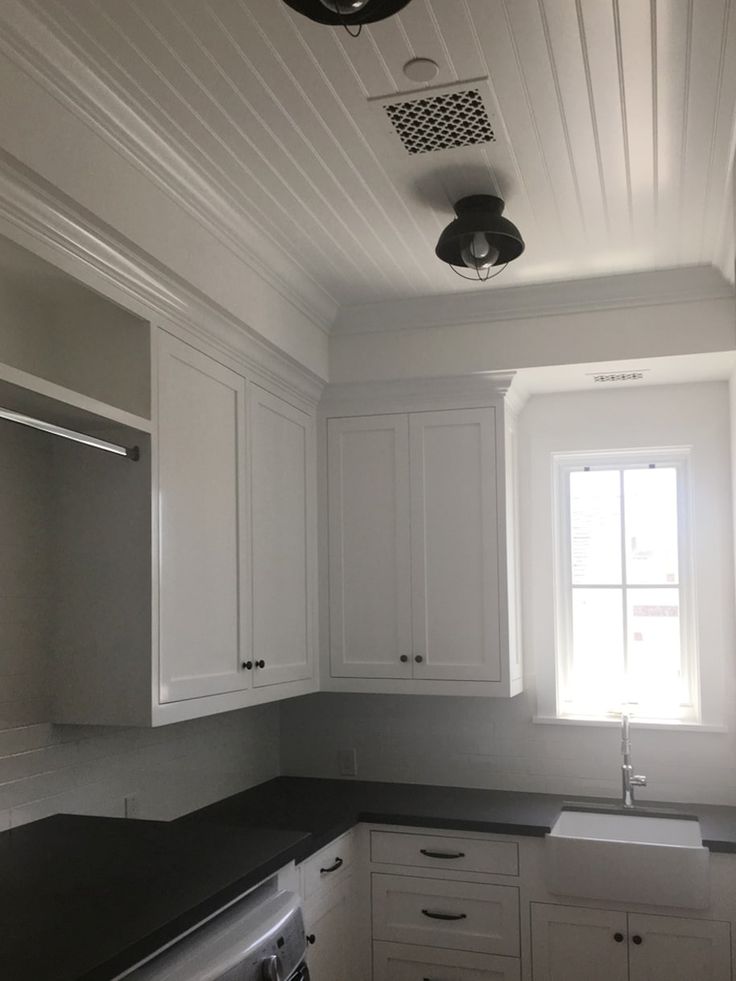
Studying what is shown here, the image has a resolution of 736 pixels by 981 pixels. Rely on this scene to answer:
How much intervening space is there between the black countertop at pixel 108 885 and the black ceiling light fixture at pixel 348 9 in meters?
1.54

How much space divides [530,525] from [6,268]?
7.45 feet

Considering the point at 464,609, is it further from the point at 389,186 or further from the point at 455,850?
the point at 389,186

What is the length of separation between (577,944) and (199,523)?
174 cm

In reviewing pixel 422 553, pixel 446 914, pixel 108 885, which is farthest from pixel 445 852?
pixel 108 885

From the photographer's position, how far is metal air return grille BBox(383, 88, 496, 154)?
7.07ft

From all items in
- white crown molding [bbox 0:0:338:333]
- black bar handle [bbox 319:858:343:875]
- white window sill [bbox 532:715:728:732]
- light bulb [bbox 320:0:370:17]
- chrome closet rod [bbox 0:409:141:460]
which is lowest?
black bar handle [bbox 319:858:343:875]

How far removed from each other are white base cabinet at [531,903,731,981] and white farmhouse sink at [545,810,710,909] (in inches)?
2.8

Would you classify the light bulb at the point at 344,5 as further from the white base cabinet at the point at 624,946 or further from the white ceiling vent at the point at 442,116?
the white base cabinet at the point at 624,946

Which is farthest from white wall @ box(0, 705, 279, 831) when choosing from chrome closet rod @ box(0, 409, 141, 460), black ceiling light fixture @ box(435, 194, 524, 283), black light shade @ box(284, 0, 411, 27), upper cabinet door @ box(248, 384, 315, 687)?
black light shade @ box(284, 0, 411, 27)

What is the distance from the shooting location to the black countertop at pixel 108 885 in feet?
5.24

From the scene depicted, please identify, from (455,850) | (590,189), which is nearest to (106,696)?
(455,850)

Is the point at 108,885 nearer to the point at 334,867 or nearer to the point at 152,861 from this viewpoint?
the point at 152,861

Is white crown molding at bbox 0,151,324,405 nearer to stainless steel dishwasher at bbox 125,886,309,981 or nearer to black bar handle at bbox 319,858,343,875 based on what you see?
stainless steel dishwasher at bbox 125,886,309,981

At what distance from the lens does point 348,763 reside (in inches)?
152
